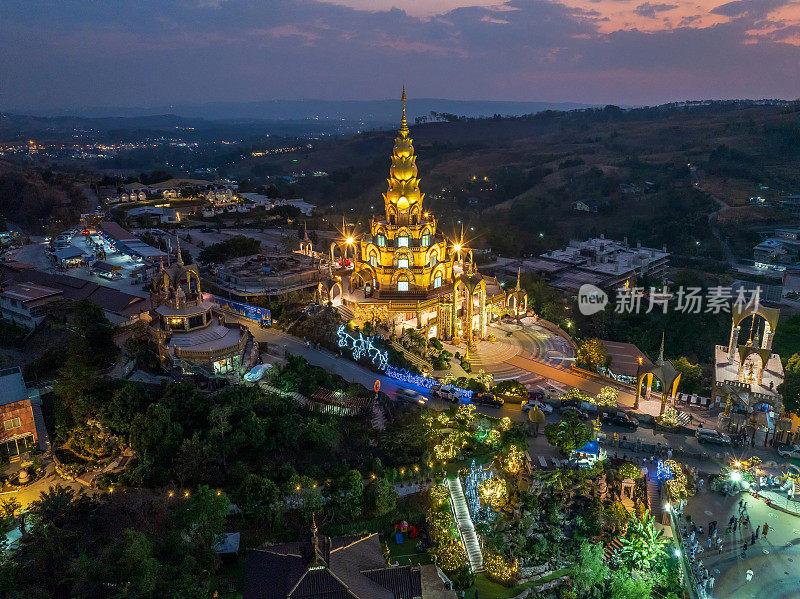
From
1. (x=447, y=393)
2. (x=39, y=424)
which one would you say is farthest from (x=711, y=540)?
(x=39, y=424)

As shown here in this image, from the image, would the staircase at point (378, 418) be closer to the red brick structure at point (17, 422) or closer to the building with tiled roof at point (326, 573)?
the building with tiled roof at point (326, 573)

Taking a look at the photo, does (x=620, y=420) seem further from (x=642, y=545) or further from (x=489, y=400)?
(x=642, y=545)

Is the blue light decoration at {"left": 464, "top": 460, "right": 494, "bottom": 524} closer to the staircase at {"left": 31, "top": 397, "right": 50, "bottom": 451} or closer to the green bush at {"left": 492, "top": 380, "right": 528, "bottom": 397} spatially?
the green bush at {"left": 492, "top": 380, "right": 528, "bottom": 397}

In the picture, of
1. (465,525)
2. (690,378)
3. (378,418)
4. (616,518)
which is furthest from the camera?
→ (690,378)

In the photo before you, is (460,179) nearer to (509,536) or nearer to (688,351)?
(688,351)

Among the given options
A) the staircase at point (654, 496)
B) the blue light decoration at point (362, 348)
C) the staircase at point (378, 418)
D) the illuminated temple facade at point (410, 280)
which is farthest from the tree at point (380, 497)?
the illuminated temple facade at point (410, 280)

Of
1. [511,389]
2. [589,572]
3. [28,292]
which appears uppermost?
[28,292]

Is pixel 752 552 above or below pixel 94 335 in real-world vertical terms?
below
